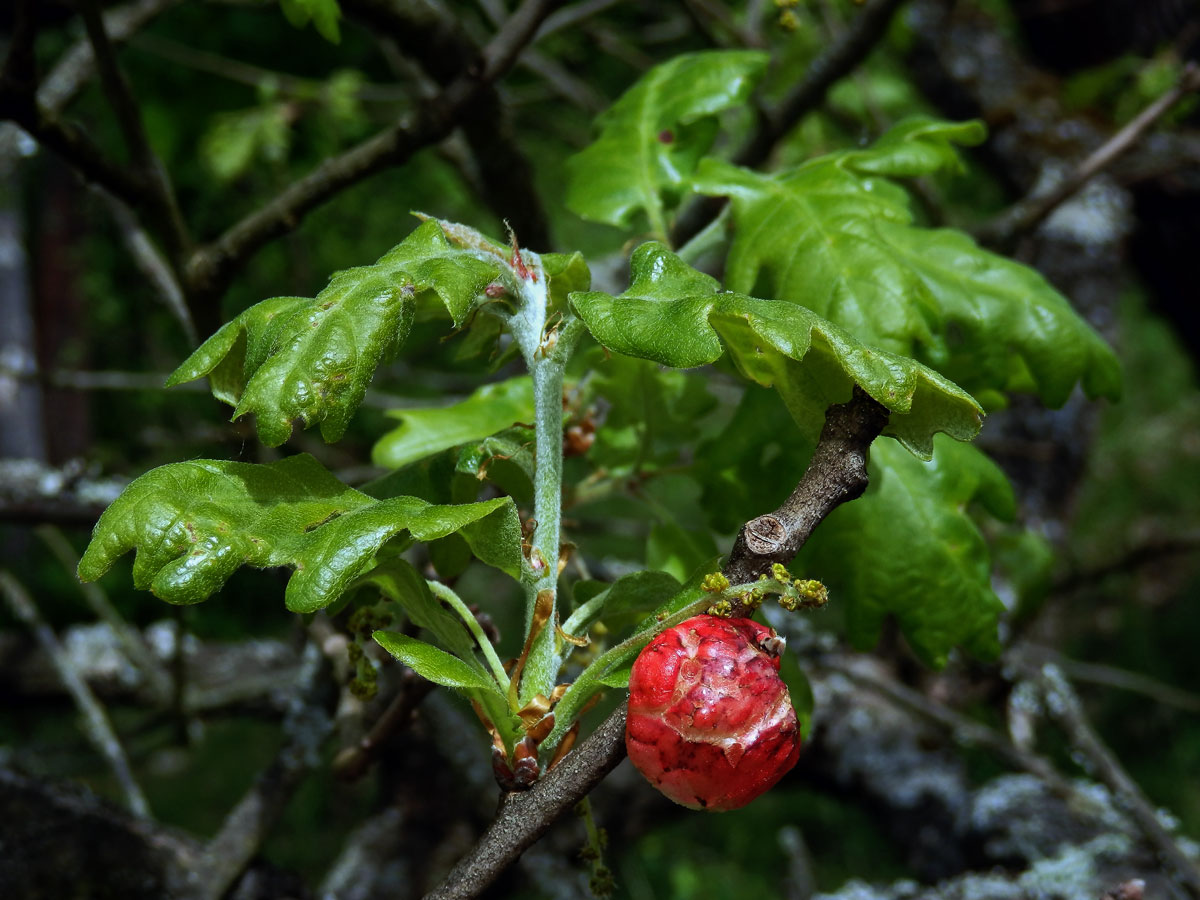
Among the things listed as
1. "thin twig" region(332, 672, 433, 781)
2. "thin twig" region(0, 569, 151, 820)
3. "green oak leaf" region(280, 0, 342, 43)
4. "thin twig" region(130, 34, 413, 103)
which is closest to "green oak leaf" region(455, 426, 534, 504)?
"thin twig" region(332, 672, 433, 781)

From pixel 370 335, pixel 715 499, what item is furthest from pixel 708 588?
pixel 715 499

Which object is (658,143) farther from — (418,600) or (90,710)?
(90,710)

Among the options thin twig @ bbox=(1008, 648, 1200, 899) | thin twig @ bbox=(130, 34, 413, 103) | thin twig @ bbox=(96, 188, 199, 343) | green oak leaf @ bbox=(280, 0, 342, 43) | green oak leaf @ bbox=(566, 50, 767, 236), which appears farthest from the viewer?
thin twig @ bbox=(130, 34, 413, 103)

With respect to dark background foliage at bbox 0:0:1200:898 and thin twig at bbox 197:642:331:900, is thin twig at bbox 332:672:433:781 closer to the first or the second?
dark background foliage at bbox 0:0:1200:898

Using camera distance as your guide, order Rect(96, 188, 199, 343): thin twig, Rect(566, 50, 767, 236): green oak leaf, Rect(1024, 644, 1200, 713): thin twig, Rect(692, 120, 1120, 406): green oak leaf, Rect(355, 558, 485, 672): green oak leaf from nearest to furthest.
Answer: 1. Rect(355, 558, 485, 672): green oak leaf
2. Rect(692, 120, 1120, 406): green oak leaf
3. Rect(566, 50, 767, 236): green oak leaf
4. Rect(96, 188, 199, 343): thin twig
5. Rect(1024, 644, 1200, 713): thin twig

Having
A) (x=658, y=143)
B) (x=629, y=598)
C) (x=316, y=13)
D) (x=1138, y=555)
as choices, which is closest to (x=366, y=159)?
(x=316, y=13)

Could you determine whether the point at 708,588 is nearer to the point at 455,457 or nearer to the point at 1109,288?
the point at 455,457

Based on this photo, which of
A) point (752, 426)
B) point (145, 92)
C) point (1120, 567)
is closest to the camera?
point (752, 426)
